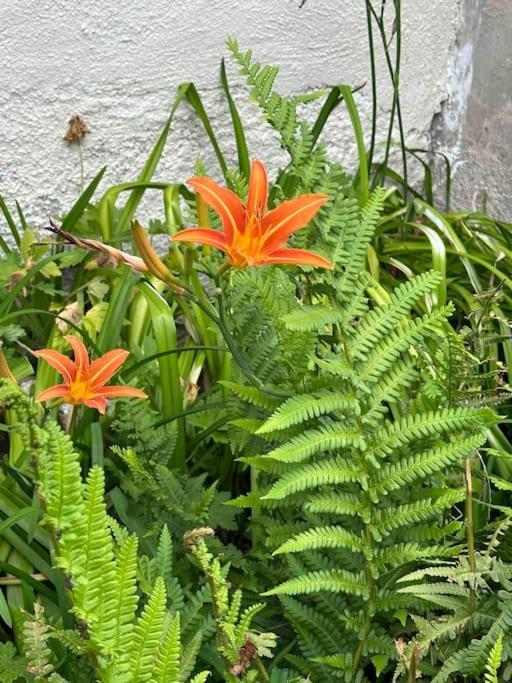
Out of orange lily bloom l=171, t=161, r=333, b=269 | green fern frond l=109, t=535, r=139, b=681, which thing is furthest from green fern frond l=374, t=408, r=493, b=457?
green fern frond l=109, t=535, r=139, b=681

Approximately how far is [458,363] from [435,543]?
284 millimetres

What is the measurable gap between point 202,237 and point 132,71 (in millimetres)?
1416

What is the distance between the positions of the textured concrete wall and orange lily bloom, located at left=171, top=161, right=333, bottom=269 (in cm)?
172

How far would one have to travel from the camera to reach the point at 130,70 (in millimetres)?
2309

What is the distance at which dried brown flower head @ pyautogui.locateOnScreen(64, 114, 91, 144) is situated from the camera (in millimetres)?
2279

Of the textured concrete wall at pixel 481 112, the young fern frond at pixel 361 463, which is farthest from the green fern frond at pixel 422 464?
the textured concrete wall at pixel 481 112

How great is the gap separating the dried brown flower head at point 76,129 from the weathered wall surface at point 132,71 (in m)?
0.02

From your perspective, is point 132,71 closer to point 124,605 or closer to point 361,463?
point 361,463

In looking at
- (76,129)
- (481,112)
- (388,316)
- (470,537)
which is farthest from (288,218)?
(481,112)

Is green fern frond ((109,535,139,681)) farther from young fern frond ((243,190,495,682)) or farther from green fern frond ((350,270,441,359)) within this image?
green fern frond ((350,270,441,359))

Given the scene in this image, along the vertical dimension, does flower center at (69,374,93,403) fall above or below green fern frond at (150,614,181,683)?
above

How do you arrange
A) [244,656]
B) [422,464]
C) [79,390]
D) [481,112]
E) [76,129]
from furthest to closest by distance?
[481,112]
[76,129]
[79,390]
[422,464]
[244,656]

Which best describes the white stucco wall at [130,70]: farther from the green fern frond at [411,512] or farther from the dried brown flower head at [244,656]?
the dried brown flower head at [244,656]

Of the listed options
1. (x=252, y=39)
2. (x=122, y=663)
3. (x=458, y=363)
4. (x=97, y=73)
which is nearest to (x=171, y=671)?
(x=122, y=663)
